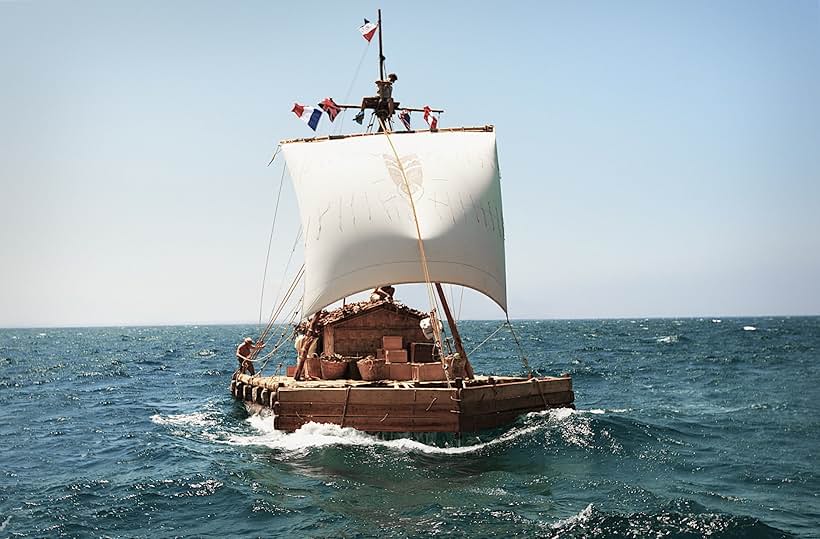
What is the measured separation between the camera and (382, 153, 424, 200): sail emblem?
75.4 feet

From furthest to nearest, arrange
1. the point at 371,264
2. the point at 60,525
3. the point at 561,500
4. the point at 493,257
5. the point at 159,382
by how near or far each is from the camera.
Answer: the point at 159,382 → the point at 493,257 → the point at 371,264 → the point at 561,500 → the point at 60,525

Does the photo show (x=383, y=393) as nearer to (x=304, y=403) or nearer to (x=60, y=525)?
(x=304, y=403)

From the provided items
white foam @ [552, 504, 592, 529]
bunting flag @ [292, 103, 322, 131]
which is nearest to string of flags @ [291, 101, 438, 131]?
bunting flag @ [292, 103, 322, 131]

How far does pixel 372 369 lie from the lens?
69.4ft

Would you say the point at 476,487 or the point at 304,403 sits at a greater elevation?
the point at 304,403

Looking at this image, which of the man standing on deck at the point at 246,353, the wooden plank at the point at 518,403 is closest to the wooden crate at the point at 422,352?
the wooden plank at the point at 518,403

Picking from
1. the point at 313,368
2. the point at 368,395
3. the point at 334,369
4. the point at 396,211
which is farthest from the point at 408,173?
the point at 368,395

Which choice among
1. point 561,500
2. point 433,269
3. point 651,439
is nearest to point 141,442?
point 433,269

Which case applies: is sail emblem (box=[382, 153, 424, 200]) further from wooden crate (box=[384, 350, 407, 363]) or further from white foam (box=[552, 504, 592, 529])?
white foam (box=[552, 504, 592, 529])

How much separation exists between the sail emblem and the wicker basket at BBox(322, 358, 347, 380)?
5473mm

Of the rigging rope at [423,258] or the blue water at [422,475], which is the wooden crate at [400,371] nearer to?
the rigging rope at [423,258]

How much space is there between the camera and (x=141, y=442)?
71.7ft

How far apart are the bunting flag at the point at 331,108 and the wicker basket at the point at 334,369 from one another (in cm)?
984

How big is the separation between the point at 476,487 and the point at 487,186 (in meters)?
11.6
